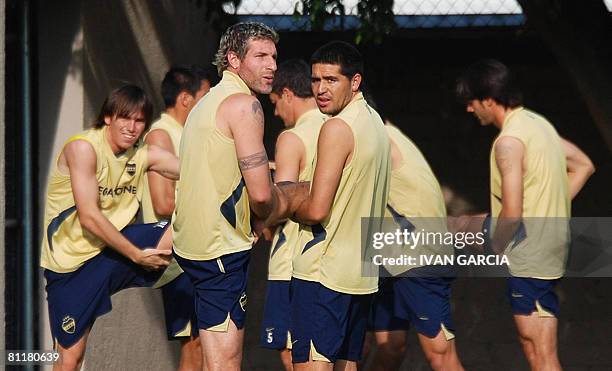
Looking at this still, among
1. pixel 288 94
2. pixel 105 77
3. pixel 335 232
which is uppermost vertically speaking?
pixel 105 77

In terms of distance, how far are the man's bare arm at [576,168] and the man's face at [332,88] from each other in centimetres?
186

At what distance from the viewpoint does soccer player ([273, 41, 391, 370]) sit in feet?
17.8

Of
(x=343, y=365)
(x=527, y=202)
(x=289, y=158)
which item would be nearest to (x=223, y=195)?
(x=343, y=365)

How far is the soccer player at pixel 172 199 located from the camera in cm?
698

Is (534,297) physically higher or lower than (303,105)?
lower

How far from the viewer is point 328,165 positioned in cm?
539

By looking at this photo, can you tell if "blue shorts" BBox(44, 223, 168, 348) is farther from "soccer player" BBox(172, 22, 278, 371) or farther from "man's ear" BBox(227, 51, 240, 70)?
"man's ear" BBox(227, 51, 240, 70)

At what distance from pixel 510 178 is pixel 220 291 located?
1.83 m

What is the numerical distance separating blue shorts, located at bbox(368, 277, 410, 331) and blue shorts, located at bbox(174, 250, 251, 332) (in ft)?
5.94

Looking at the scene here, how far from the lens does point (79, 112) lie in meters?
7.41

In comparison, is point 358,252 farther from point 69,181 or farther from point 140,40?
point 140,40

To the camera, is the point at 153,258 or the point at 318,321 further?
the point at 153,258

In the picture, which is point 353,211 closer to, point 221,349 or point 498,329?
point 221,349

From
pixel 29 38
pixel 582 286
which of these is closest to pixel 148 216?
pixel 29 38
